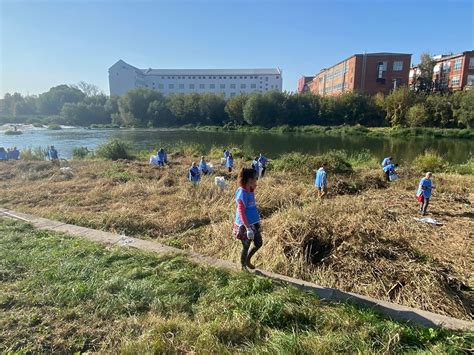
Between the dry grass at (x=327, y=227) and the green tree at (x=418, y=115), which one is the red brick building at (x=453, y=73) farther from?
the dry grass at (x=327, y=227)

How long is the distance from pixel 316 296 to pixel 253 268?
1080 mm

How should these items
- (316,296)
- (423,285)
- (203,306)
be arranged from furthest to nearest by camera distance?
1. (423,285)
2. (316,296)
3. (203,306)

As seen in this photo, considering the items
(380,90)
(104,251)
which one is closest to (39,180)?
(104,251)

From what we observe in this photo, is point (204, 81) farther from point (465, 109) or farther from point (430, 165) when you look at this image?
point (430, 165)

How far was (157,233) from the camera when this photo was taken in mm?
6809

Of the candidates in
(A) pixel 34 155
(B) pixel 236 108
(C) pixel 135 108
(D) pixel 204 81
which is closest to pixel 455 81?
(B) pixel 236 108

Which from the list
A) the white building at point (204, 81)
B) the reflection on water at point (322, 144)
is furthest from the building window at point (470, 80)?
the white building at point (204, 81)

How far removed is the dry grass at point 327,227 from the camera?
4.29 meters

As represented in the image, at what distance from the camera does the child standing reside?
4238 millimetres

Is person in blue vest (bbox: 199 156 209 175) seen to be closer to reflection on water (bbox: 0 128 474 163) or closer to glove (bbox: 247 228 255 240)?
glove (bbox: 247 228 255 240)

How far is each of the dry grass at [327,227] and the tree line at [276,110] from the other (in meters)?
46.2

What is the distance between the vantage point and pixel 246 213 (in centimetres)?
432

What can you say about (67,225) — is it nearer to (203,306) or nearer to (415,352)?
A: (203,306)

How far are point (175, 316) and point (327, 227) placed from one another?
120 inches
